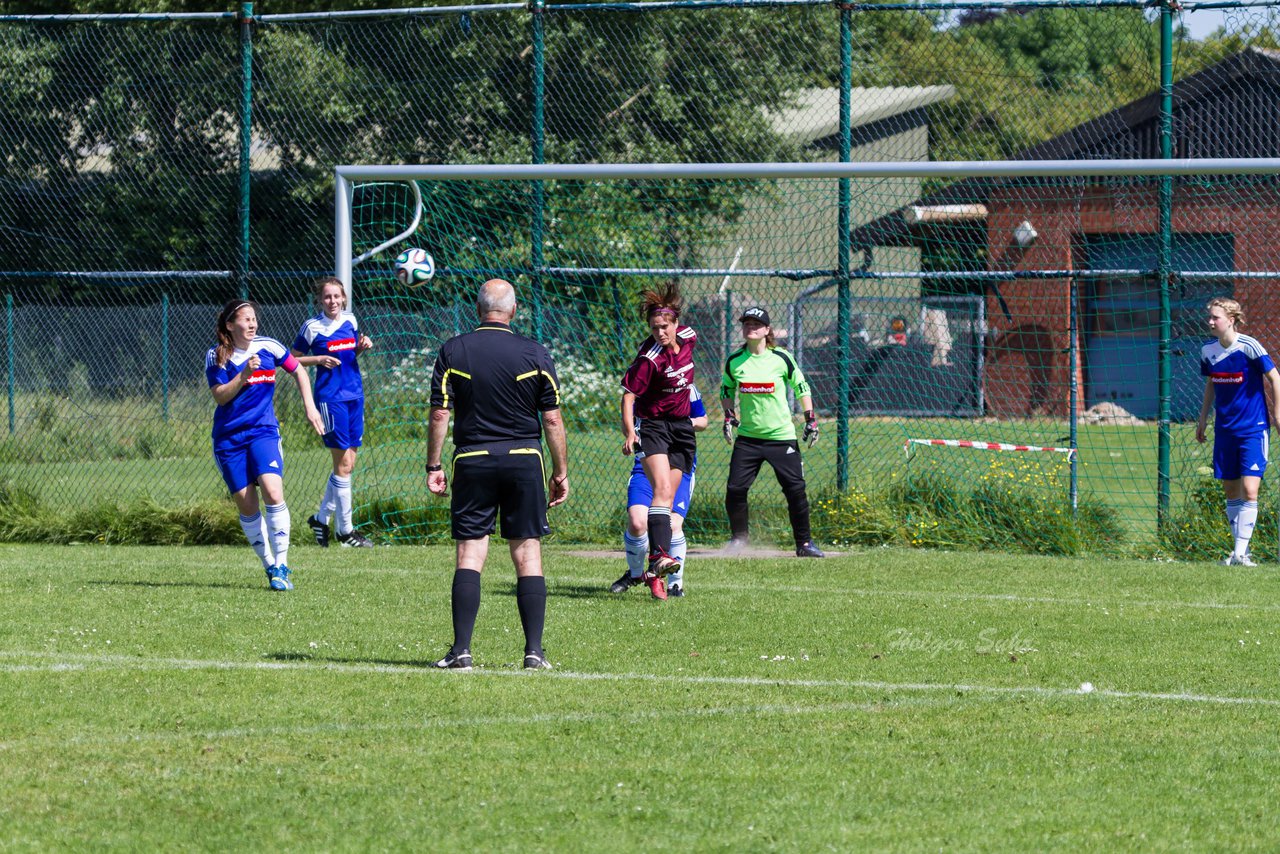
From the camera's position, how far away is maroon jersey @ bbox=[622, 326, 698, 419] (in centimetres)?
997

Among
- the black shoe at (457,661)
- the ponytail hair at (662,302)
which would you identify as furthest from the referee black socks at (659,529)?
the black shoe at (457,661)

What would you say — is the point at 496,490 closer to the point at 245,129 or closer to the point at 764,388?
the point at 764,388

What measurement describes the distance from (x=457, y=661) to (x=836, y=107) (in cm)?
962

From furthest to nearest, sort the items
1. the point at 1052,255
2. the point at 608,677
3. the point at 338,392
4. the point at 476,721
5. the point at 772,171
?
1. the point at 1052,255
2. the point at 338,392
3. the point at 772,171
4. the point at 608,677
5. the point at 476,721

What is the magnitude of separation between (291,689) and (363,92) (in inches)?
448

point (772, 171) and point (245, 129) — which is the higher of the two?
point (245, 129)

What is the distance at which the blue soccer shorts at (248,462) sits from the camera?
1018 centimetres

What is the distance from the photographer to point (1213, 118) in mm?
13297

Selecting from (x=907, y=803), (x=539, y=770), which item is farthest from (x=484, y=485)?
(x=907, y=803)

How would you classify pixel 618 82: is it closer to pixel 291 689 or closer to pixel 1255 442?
pixel 1255 442

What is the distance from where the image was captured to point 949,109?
1512 centimetres

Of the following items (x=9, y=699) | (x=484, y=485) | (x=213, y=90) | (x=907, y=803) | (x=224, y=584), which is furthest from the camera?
(x=213, y=90)

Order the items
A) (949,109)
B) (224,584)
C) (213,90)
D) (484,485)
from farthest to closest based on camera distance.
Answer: (213,90) → (949,109) → (224,584) → (484,485)

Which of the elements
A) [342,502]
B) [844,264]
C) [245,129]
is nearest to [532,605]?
[342,502]
